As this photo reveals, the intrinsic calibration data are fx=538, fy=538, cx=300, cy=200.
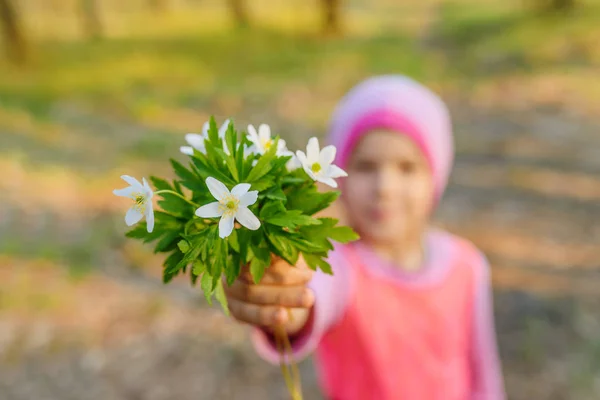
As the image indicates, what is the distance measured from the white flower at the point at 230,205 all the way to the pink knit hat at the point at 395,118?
0.47m

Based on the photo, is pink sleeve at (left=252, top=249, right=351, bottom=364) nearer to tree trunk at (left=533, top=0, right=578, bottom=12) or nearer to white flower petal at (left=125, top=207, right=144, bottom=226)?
white flower petal at (left=125, top=207, right=144, bottom=226)

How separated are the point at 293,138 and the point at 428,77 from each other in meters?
1.40

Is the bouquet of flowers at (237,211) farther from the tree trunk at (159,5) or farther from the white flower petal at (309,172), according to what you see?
the tree trunk at (159,5)

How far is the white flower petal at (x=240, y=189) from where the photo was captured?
456mm

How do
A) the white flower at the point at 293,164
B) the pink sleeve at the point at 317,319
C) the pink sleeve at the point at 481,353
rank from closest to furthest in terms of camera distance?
the white flower at the point at 293,164 < the pink sleeve at the point at 317,319 < the pink sleeve at the point at 481,353

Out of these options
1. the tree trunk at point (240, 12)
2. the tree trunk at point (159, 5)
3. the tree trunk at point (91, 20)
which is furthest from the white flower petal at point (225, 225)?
the tree trunk at point (240, 12)

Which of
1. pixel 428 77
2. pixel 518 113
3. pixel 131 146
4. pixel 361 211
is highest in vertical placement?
pixel 428 77

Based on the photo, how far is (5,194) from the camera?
2.59 m

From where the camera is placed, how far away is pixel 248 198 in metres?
0.46

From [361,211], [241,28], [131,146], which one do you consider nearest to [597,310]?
[361,211]

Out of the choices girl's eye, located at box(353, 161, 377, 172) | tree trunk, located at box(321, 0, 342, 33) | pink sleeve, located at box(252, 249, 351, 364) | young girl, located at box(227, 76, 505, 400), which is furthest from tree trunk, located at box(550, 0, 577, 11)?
pink sleeve, located at box(252, 249, 351, 364)

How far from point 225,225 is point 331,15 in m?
4.20

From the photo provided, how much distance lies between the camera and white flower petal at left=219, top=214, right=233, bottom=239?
0.45 metres

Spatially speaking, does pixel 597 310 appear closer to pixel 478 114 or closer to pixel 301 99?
pixel 478 114
